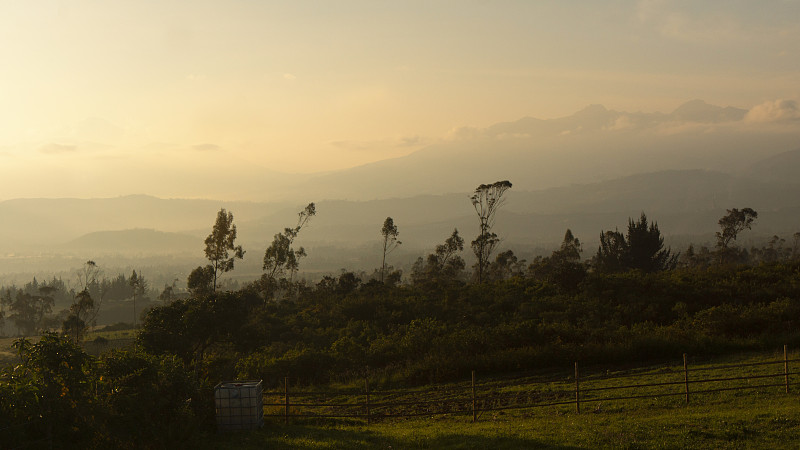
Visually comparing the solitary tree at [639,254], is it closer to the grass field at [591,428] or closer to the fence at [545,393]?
the fence at [545,393]

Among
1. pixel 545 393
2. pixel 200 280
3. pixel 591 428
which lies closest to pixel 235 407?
pixel 545 393

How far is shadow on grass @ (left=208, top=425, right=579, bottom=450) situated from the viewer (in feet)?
54.2

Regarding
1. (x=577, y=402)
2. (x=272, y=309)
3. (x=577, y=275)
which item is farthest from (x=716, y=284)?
(x=272, y=309)

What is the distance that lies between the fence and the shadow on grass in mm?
1308

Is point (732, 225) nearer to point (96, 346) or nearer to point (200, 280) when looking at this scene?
point (200, 280)

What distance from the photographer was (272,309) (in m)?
56.7

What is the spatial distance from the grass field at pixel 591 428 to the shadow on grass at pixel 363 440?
2 cm

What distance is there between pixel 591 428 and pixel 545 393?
4.80m

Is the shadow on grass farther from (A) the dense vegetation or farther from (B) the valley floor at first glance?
(A) the dense vegetation

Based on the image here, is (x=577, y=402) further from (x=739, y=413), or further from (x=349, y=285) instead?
(x=349, y=285)

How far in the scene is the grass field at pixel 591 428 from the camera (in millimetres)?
15641

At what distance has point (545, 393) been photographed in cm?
2214

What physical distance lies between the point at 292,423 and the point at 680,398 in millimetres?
14356

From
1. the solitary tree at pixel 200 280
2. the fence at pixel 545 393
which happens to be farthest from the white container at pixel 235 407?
the solitary tree at pixel 200 280
